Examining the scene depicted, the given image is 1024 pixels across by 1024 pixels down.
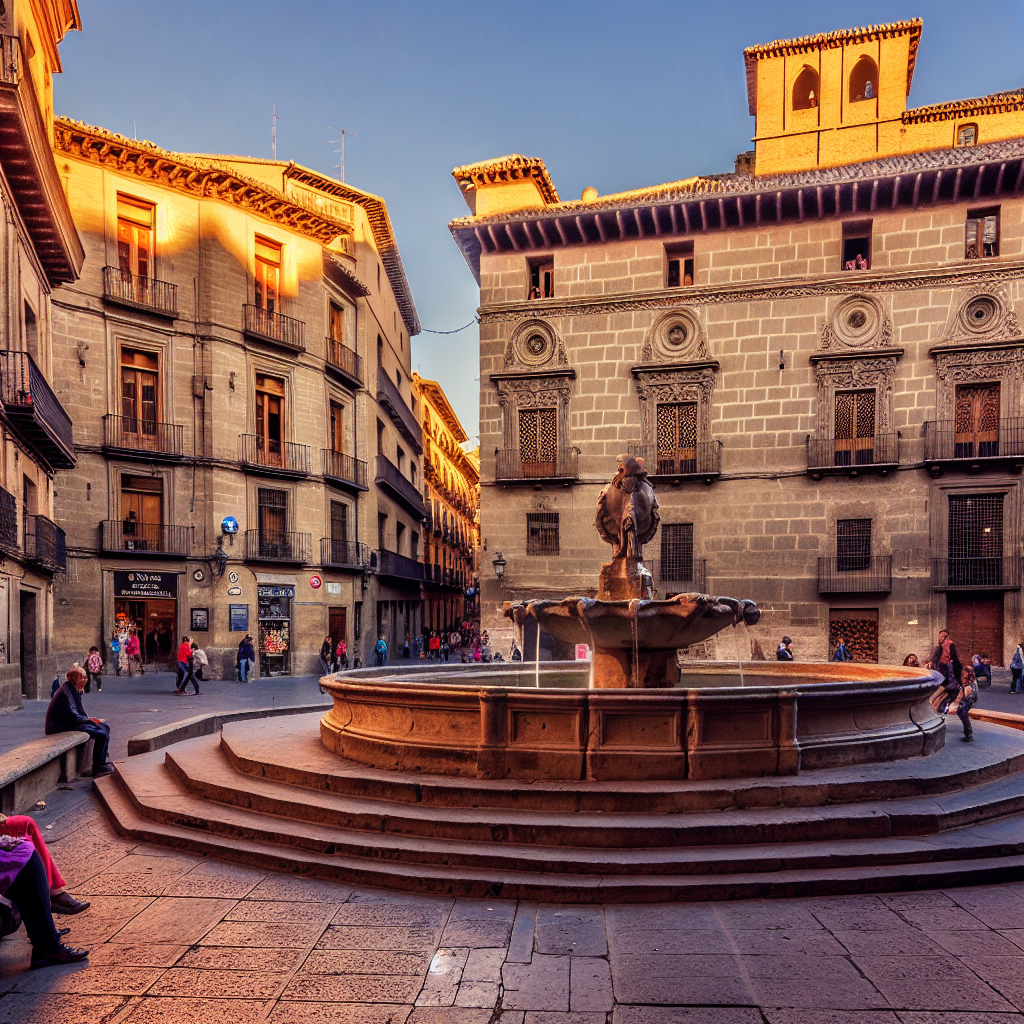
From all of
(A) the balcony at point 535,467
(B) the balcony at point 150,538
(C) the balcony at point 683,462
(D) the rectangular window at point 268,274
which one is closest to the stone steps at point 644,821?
(C) the balcony at point 683,462

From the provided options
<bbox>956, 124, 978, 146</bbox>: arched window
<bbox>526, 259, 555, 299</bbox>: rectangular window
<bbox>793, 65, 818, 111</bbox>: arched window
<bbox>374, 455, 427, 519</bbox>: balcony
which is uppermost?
<bbox>793, 65, 818, 111</bbox>: arched window

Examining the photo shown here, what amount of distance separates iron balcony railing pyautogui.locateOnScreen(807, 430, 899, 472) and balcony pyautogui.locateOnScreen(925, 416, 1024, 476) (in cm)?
96

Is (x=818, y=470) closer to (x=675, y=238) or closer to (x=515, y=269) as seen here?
(x=675, y=238)

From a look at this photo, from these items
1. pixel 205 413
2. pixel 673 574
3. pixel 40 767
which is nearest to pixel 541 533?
pixel 673 574

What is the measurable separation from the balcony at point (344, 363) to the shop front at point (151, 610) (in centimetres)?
920

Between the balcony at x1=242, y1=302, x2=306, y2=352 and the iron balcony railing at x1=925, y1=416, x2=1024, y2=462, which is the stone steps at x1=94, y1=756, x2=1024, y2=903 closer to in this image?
the iron balcony railing at x1=925, y1=416, x2=1024, y2=462

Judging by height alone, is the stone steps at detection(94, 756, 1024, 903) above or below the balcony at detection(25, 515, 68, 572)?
below

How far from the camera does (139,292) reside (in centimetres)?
2442

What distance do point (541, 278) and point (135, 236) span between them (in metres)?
12.5

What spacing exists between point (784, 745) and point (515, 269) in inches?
872

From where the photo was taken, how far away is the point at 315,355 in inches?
1106

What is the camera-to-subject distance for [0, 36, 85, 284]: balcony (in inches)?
559

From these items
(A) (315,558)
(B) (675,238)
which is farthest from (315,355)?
(B) (675,238)

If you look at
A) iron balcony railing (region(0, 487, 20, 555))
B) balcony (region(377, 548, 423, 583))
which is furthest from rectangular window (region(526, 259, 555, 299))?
iron balcony railing (region(0, 487, 20, 555))
